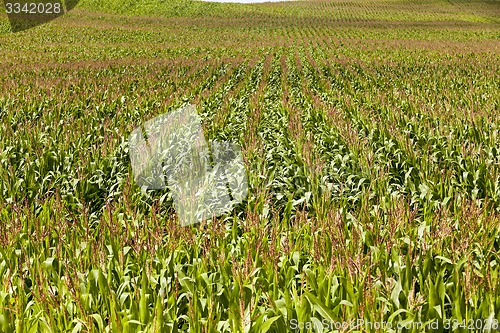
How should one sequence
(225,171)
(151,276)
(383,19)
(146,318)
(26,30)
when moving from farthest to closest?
(383,19), (26,30), (225,171), (151,276), (146,318)

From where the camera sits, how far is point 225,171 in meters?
6.17

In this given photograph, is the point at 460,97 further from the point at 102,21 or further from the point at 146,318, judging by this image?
the point at 102,21

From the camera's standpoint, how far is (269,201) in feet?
14.3

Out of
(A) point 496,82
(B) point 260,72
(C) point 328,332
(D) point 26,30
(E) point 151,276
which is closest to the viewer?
(C) point 328,332

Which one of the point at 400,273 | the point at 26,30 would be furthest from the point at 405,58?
the point at 26,30

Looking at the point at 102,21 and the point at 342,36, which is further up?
the point at 102,21

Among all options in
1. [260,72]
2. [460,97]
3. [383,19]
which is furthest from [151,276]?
[383,19]

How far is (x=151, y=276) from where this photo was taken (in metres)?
2.98

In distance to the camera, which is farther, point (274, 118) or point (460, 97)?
point (460, 97)

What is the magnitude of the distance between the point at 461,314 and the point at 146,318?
1.74m

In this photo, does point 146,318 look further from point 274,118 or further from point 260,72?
point 260,72

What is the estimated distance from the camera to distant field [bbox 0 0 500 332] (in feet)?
8.80

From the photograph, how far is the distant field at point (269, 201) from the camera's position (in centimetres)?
268

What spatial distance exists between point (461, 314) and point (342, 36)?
4230cm
